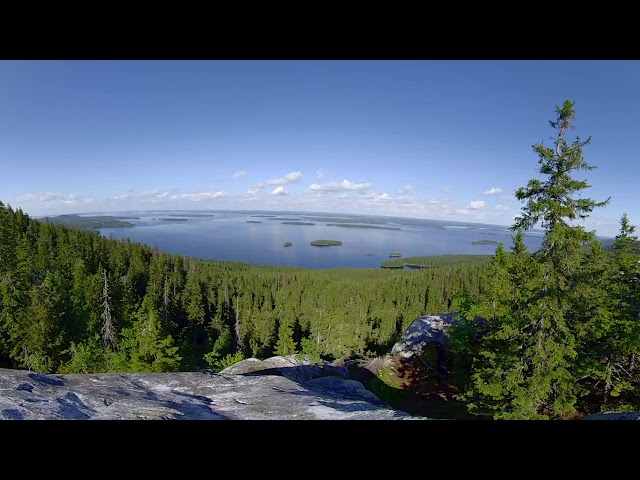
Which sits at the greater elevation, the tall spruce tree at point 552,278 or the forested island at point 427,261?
the tall spruce tree at point 552,278

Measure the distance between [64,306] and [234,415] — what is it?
36.7 m

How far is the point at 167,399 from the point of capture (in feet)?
19.7

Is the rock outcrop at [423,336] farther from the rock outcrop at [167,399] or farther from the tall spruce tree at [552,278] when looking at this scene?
the rock outcrop at [167,399]

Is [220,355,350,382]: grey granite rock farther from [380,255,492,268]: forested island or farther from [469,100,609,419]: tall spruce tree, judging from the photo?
[380,255,492,268]: forested island

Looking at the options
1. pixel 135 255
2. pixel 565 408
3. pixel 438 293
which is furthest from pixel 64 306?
pixel 438 293

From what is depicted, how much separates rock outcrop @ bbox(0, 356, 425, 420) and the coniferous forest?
8.65 m

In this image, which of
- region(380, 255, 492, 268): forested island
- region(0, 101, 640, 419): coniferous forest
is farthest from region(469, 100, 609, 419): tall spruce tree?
region(380, 255, 492, 268): forested island

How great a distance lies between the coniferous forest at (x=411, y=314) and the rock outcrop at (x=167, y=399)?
8.65 meters

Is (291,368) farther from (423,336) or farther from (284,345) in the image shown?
(284,345)

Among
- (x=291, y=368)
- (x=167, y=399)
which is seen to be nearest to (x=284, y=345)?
(x=291, y=368)

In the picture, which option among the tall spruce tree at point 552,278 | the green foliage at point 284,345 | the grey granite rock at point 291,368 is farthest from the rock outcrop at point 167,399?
the green foliage at point 284,345

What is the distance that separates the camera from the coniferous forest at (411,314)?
427 inches

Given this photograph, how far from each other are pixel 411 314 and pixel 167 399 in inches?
2342
